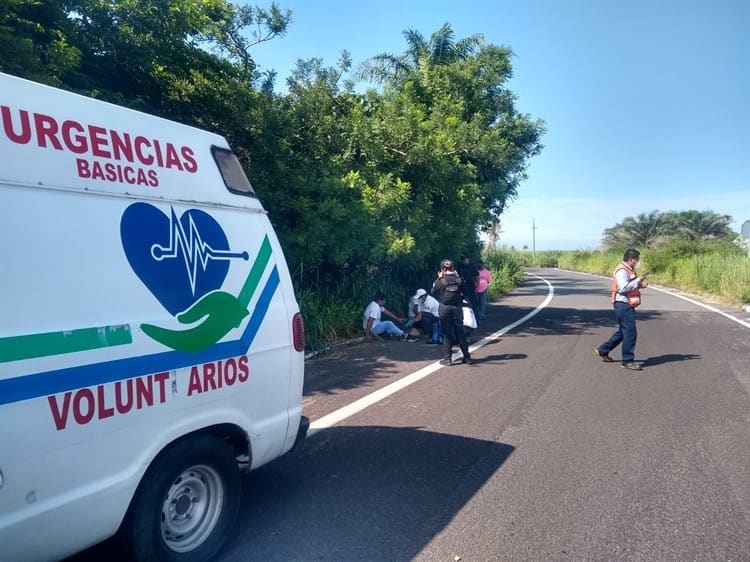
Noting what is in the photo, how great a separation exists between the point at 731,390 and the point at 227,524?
693 centimetres

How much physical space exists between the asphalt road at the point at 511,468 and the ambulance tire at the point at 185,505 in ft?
0.77

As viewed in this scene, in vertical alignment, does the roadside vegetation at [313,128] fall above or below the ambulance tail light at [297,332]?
above

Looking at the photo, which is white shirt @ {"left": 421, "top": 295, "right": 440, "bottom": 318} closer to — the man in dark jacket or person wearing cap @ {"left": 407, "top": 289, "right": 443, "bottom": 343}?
person wearing cap @ {"left": 407, "top": 289, "right": 443, "bottom": 343}

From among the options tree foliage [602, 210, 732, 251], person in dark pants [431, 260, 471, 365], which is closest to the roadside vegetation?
person in dark pants [431, 260, 471, 365]

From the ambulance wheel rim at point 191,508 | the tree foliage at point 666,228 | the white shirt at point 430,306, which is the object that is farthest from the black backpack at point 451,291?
the tree foliage at point 666,228

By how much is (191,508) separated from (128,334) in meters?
1.19

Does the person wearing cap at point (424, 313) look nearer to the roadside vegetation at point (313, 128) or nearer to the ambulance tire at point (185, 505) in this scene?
the roadside vegetation at point (313, 128)

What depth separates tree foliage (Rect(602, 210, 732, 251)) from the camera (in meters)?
52.8

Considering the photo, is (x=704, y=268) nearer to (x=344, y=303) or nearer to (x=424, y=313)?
(x=424, y=313)

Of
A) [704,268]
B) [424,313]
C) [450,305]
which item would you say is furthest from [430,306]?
[704,268]

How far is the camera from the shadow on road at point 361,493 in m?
3.76

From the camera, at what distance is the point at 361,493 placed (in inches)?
179

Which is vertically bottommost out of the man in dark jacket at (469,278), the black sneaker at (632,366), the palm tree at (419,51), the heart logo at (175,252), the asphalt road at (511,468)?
the black sneaker at (632,366)

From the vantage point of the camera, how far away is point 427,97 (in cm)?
1797
